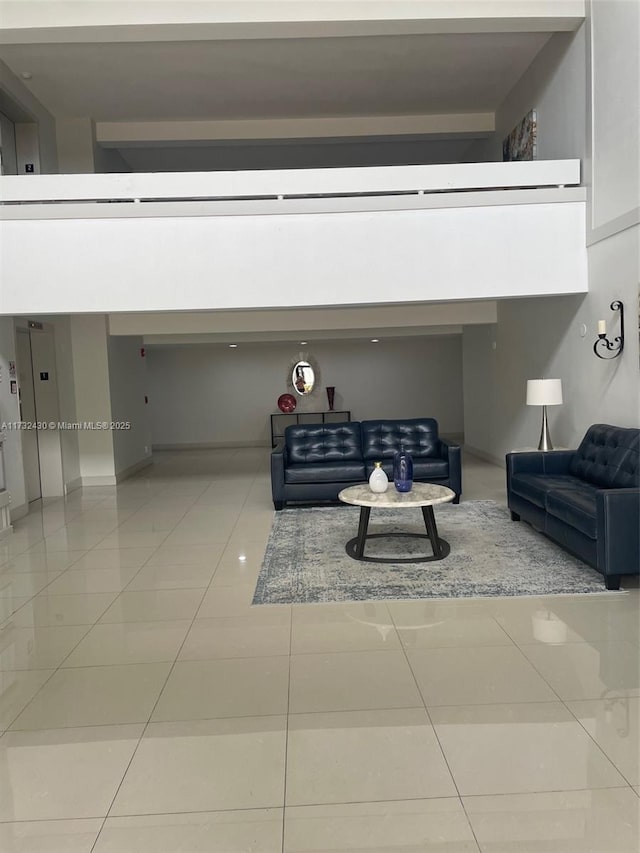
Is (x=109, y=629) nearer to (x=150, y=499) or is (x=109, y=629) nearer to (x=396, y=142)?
(x=150, y=499)

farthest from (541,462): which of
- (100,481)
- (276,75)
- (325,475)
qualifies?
(100,481)

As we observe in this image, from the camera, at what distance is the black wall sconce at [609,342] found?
5305 millimetres

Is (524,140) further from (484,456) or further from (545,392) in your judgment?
(484,456)

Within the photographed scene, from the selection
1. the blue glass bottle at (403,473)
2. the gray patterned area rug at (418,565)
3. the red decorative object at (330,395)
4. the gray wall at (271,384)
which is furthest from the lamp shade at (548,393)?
the gray wall at (271,384)

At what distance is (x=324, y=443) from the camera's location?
766 cm

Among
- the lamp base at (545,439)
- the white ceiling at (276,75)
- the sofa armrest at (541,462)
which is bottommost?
the sofa armrest at (541,462)

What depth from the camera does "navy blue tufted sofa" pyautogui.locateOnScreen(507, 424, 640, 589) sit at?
158 inches

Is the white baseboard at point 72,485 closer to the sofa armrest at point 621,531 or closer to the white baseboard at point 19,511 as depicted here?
the white baseboard at point 19,511

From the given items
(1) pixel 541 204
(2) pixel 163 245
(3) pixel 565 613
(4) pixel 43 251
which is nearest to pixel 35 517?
(4) pixel 43 251

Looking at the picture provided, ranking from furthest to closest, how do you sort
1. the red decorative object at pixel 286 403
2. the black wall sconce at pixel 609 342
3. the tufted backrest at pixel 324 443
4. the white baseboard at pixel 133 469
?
the red decorative object at pixel 286 403 → the white baseboard at pixel 133 469 → the tufted backrest at pixel 324 443 → the black wall sconce at pixel 609 342

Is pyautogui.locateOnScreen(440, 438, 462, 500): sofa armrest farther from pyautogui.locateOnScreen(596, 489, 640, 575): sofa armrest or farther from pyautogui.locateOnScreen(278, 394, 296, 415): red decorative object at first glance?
pyautogui.locateOnScreen(278, 394, 296, 415): red decorative object

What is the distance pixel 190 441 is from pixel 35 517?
6.25 metres

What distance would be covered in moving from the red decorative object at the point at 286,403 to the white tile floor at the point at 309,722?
8132mm

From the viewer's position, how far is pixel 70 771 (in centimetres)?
240
